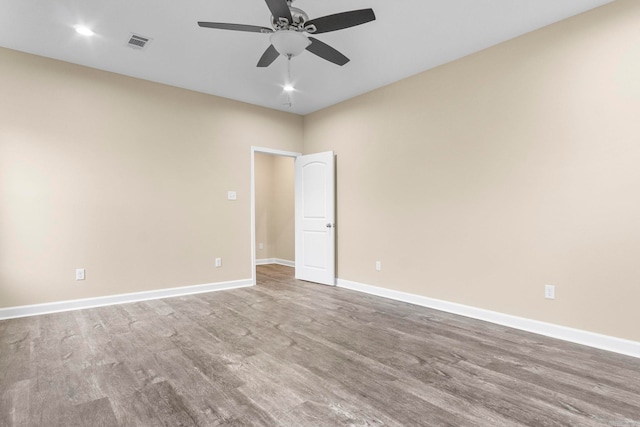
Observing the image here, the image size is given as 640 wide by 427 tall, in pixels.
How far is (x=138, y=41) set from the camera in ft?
10.6

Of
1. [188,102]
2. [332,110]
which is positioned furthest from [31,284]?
[332,110]

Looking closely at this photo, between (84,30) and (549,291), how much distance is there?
4.92 metres

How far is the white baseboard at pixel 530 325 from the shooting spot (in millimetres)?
2590

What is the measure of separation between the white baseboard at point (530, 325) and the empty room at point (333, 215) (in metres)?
0.02

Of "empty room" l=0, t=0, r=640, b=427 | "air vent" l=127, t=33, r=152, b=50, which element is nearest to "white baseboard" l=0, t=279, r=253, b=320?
"empty room" l=0, t=0, r=640, b=427

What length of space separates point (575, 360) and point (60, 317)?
15.6 feet

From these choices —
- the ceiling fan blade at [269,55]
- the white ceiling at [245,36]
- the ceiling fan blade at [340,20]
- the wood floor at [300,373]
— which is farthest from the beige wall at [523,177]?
the ceiling fan blade at [269,55]

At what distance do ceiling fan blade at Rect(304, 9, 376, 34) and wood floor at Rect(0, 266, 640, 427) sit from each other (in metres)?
2.41

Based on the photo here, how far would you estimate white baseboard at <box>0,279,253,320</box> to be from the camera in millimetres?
3443

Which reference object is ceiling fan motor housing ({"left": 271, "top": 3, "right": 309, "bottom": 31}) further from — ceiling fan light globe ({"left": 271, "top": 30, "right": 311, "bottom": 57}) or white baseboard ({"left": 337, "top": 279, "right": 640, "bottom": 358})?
white baseboard ({"left": 337, "top": 279, "right": 640, "bottom": 358})

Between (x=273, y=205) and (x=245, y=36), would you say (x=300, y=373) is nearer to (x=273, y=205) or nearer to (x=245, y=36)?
(x=245, y=36)

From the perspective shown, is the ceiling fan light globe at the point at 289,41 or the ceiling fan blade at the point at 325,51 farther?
the ceiling fan blade at the point at 325,51

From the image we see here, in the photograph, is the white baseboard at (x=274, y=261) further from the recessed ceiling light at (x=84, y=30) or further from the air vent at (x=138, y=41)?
the recessed ceiling light at (x=84, y=30)

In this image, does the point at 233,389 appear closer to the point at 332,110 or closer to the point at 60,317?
the point at 60,317
